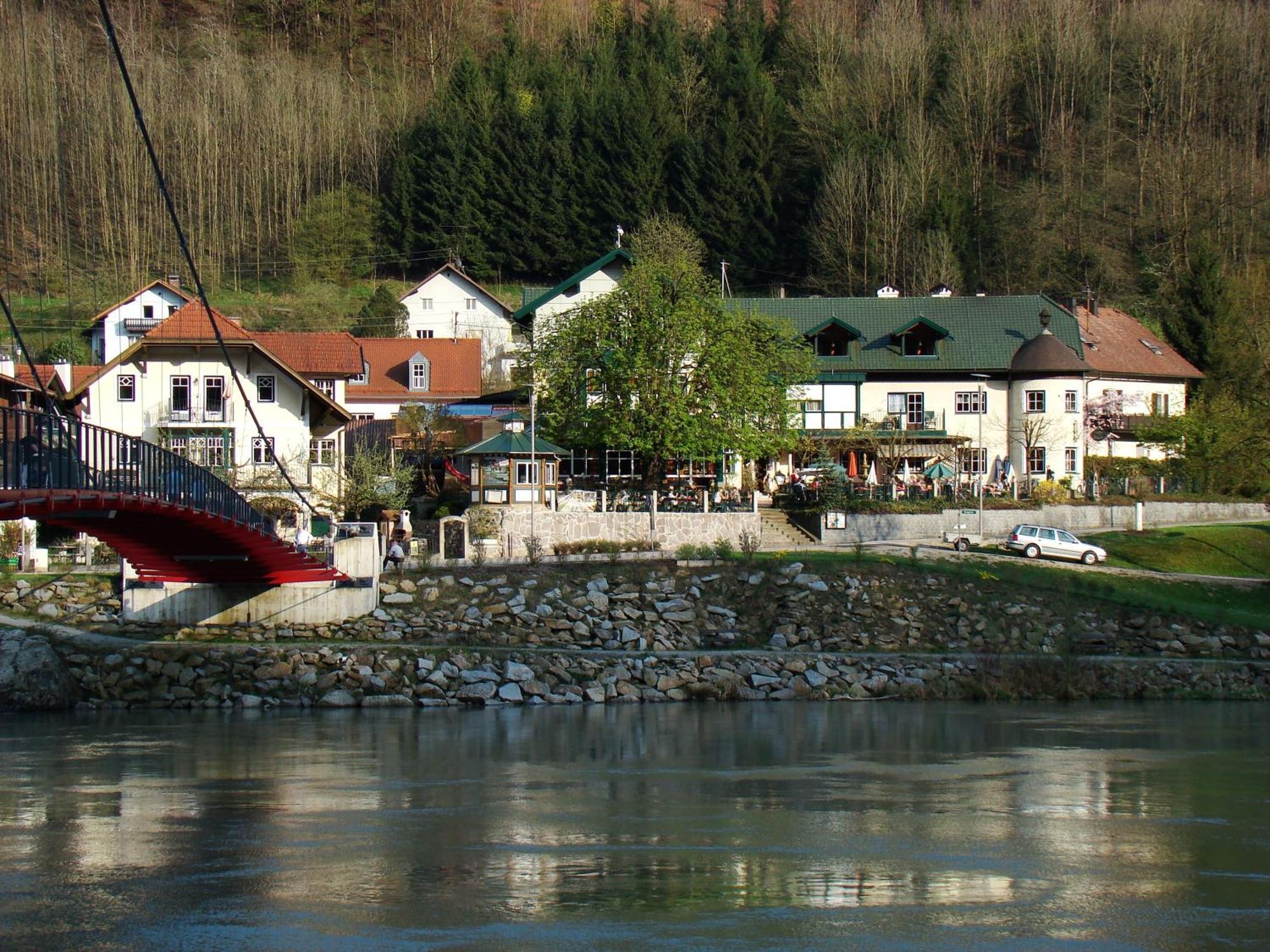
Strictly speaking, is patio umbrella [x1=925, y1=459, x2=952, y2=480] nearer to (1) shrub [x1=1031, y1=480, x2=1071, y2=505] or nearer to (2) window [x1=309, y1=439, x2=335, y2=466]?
(1) shrub [x1=1031, y1=480, x2=1071, y2=505]

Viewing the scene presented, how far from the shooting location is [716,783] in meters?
26.5

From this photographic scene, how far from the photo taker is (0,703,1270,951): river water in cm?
1767

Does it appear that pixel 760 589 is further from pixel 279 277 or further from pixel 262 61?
pixel 262 61

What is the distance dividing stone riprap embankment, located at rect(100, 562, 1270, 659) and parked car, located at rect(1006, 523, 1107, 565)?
16.4 feet

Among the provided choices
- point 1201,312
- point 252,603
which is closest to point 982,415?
point 1201,312

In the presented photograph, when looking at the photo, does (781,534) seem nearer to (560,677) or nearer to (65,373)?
(560,677)

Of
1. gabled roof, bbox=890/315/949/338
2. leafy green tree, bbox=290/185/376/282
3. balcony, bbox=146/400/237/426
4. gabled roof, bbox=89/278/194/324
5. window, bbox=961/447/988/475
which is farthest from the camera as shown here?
leafy green tree, bbox=290/185/376/282

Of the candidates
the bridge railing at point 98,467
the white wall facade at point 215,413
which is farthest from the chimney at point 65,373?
the bridge railing at point 98,467

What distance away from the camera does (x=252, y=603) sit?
3859cm

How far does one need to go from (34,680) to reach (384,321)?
51.2 meters

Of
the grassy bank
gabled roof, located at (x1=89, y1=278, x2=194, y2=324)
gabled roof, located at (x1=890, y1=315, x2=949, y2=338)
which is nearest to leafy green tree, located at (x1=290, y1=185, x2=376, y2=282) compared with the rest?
gabled roof, located at (x1=89, y1=278, x2=194, y2=324)

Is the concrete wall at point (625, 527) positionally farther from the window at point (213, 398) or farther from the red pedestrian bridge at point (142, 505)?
the window at point (213, 398)

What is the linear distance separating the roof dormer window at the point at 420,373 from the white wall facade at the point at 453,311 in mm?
12012

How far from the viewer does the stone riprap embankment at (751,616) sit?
38.5 meters
